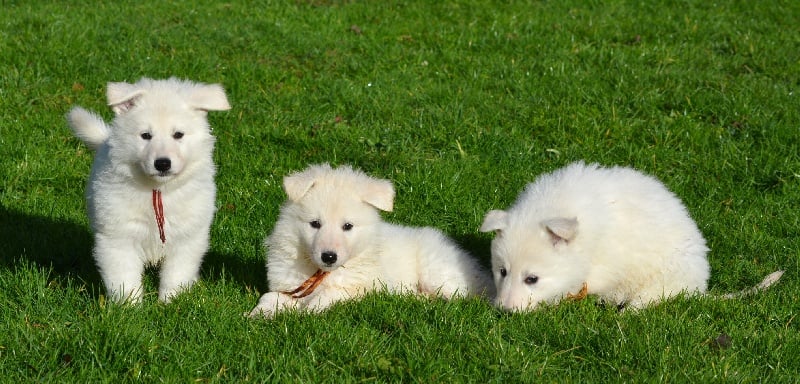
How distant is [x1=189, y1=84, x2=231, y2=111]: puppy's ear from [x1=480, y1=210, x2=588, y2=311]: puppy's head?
167 cm

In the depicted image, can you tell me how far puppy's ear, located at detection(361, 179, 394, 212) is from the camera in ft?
17.9

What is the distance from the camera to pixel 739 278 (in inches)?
248

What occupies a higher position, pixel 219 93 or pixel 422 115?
pixel 219 93

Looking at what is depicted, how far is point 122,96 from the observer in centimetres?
513

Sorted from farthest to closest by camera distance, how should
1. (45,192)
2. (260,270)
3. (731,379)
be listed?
(45,192) < (260,270) < (731,379)

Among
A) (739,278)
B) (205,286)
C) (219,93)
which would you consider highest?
(219,93)

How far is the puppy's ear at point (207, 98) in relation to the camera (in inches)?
208

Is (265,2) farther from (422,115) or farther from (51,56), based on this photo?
(422,115)

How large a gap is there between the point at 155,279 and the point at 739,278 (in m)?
3.81

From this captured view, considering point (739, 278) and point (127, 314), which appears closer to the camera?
point (127, 314)

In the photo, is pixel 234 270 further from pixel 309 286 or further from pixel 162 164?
pixel 162 164

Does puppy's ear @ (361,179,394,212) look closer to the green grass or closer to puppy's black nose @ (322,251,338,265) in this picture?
puppy's black nose @ (322,251,338,265)

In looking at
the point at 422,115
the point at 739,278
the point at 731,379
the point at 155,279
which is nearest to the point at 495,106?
the point at 422,115

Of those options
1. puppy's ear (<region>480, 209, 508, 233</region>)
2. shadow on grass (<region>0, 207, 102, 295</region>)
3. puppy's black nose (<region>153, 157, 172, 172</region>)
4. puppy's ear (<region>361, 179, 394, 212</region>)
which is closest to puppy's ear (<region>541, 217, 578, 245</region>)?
puppy's ear (<region>480, 209, 508, 233</region>)
